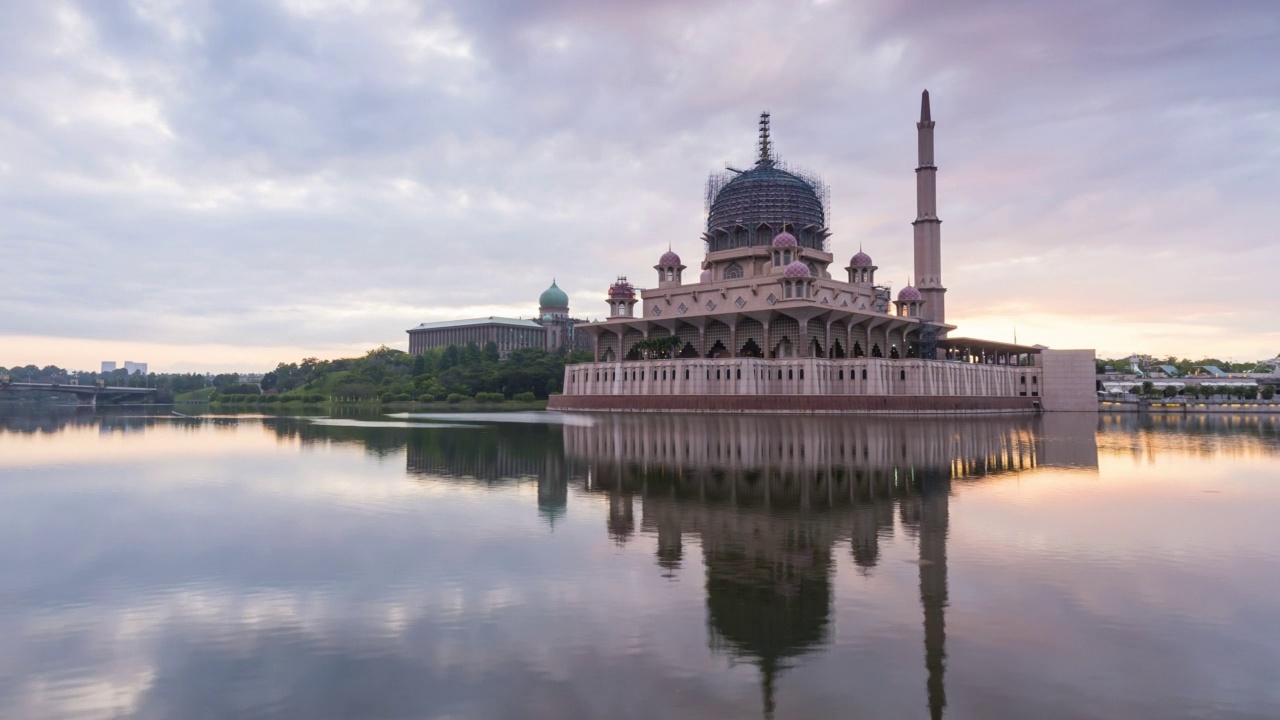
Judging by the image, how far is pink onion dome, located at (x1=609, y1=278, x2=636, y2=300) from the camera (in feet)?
289

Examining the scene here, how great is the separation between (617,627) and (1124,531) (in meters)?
11.1

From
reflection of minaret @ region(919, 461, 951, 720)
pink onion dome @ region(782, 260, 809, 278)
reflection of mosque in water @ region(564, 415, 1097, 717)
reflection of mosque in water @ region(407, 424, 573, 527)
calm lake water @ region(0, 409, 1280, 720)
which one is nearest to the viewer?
calm lake water @ region(0, 409, 1280, 720)

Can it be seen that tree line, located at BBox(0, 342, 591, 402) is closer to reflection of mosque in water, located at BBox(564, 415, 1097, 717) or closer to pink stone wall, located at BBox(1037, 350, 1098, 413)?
pink stone wall, located at BBox(1037, 350, 1098, 413)

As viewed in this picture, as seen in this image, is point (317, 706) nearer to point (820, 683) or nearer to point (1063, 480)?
point (820, 683)

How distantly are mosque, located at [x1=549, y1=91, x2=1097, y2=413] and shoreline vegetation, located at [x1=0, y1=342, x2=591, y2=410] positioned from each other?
551 inches

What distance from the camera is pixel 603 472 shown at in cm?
2425

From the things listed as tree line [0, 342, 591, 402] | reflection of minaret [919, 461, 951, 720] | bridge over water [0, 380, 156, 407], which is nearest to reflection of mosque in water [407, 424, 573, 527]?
reflection of minaret [919, 461, 951, 720]

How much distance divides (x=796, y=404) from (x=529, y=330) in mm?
107614

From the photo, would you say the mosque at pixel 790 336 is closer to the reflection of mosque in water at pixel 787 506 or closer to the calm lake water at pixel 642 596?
the reflection of mosque in water at pixel 787 506

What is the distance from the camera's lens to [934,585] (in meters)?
11.0

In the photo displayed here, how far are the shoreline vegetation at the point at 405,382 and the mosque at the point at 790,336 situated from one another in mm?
14007

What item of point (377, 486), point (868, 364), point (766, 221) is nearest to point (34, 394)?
point (766, 221)

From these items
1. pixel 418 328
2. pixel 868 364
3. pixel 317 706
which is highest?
pixel 418 328

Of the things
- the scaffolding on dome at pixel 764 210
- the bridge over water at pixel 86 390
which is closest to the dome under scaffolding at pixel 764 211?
the scaffolding on dome at pixel 764 210
